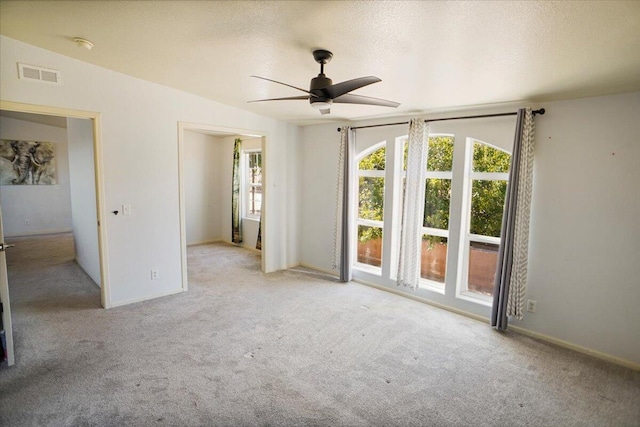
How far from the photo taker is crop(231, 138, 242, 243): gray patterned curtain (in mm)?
7082

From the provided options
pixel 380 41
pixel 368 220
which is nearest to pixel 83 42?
pixel 380 41

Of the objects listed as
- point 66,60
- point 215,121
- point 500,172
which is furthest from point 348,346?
point 66,60

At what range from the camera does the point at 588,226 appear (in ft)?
10.1

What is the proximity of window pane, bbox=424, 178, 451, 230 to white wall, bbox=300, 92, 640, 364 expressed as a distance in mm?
964

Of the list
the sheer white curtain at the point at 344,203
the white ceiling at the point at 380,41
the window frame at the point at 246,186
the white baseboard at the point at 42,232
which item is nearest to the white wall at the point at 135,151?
the white ceiling at the point at 380,41

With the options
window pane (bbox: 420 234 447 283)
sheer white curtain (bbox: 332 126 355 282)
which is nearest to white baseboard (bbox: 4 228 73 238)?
sheer white curtain (bbox: 332 126 355 282)

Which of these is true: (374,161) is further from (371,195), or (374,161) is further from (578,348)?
(578,348)

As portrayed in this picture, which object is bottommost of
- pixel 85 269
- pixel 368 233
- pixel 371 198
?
pixel 85 269

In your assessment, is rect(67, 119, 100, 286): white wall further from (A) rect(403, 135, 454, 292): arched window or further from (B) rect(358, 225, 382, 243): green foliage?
(A) rect(403, 135, 454, 292): arched window

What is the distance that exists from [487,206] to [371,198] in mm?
1631

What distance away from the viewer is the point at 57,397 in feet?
7.73

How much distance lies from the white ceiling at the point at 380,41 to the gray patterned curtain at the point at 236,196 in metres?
3.53

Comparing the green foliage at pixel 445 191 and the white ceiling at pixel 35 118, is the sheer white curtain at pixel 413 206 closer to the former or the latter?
the green foliage at pixel 445 191

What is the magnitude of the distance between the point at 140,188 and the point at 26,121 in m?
5.94
